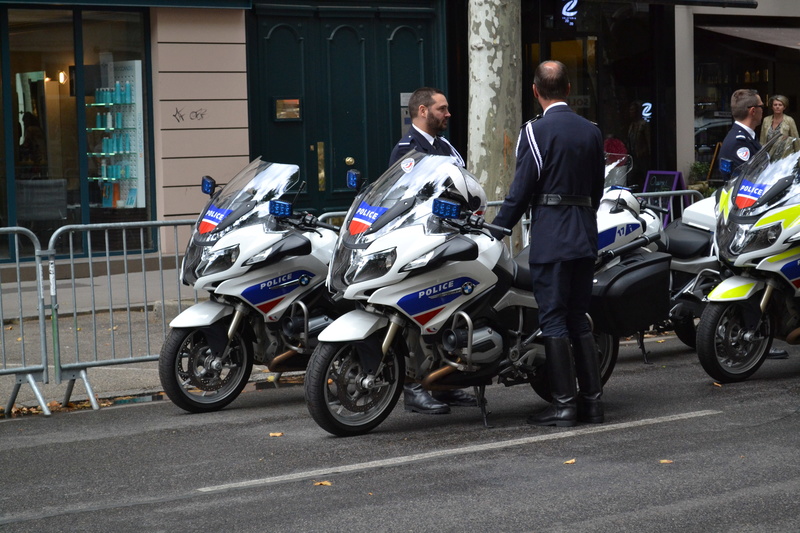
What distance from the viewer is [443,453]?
6.32 metres

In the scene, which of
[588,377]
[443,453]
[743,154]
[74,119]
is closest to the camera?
[443,453]

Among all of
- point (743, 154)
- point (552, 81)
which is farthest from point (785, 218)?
point (743, 154)

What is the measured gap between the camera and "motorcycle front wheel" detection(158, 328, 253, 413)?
7.35 meters

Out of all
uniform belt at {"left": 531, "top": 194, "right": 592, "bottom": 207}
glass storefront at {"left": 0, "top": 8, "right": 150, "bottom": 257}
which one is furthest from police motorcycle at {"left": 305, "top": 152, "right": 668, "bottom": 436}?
glass storefront at {"left": 0, "top": 8, "right": 150, "bottom": 257}

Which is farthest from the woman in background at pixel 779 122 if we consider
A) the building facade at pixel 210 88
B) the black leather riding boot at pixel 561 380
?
the black leather riding boot at pixel 561 380

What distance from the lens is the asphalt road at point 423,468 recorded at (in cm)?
515

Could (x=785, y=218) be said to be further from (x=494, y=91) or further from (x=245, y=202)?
(x=494, y=91)

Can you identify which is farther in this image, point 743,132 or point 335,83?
point 335,83

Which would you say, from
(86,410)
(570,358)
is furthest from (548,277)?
(86,410)

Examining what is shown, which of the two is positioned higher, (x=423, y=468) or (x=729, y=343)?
(x=729, y=343)

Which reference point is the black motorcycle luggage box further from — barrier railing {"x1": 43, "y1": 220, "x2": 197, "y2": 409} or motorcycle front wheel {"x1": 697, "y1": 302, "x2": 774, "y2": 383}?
barrier railing {"x1": 43, "y1": 220, "x2": 197, "y2": 409}

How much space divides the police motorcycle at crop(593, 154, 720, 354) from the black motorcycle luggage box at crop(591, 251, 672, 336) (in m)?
0.02

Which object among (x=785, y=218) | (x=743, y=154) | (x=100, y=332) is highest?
(x=743, y=154)

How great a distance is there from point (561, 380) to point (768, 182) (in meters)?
2.14
